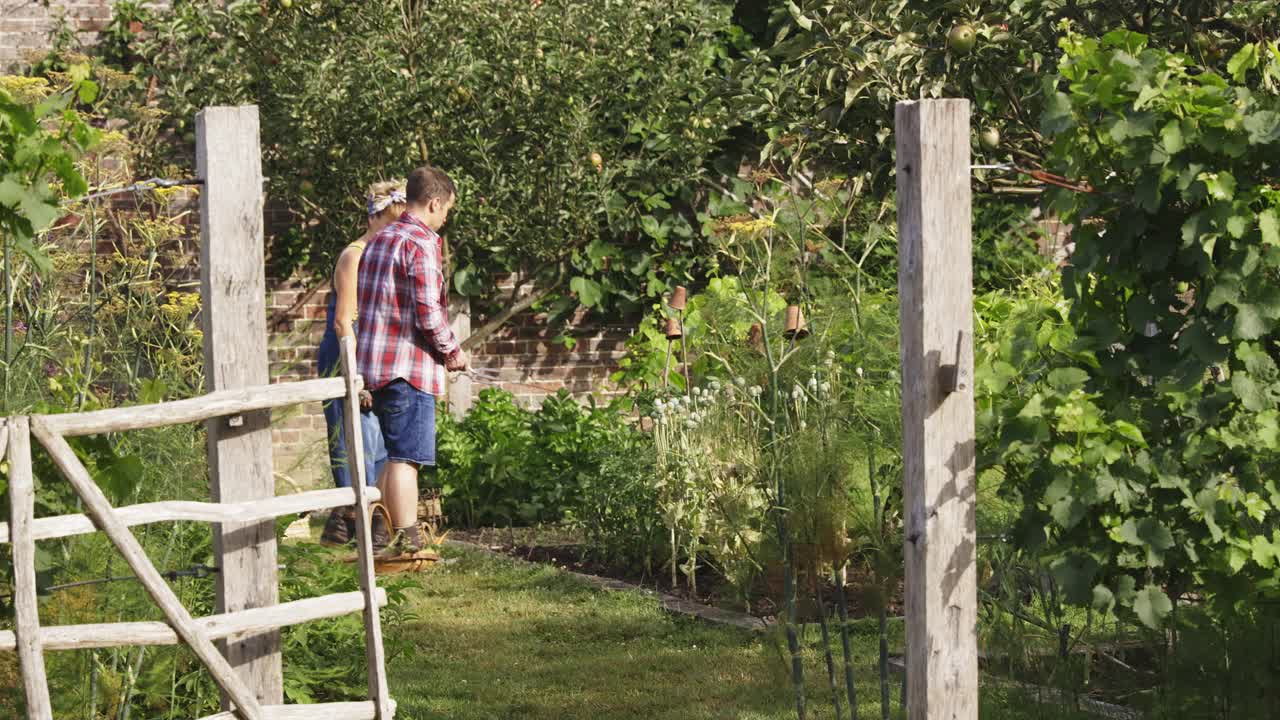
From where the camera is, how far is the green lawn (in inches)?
171

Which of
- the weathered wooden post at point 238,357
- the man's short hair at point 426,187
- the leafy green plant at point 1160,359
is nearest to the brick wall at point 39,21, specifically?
the man's short hair at point 426,187

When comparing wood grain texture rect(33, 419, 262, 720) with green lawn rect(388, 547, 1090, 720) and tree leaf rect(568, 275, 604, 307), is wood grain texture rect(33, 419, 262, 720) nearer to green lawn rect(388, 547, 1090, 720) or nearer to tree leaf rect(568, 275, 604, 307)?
green lawn rect(388, 547, 1090, 720)

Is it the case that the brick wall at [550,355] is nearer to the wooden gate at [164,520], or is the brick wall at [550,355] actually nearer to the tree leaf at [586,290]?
the tree leaf at [586,290]

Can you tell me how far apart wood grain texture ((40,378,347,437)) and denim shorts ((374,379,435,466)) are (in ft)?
8.99

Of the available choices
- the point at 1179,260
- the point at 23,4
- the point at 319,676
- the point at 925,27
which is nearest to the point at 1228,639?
the point at 1179,260

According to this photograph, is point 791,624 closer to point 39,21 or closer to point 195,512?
point 195,512

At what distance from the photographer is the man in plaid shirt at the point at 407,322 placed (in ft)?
20.2

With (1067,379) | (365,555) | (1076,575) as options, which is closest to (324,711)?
(365,555)

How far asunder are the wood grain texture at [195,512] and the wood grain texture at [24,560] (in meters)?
0.04

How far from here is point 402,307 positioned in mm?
6203

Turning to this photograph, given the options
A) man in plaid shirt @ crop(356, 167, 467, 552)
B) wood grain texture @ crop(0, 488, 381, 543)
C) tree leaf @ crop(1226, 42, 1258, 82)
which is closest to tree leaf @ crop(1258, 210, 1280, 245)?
tree leaf @ crop(1226, 42, 1258, 82)

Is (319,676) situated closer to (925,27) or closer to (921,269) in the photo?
(921,269)

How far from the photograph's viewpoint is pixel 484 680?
476cm

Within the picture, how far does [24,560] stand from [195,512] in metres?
0.38
